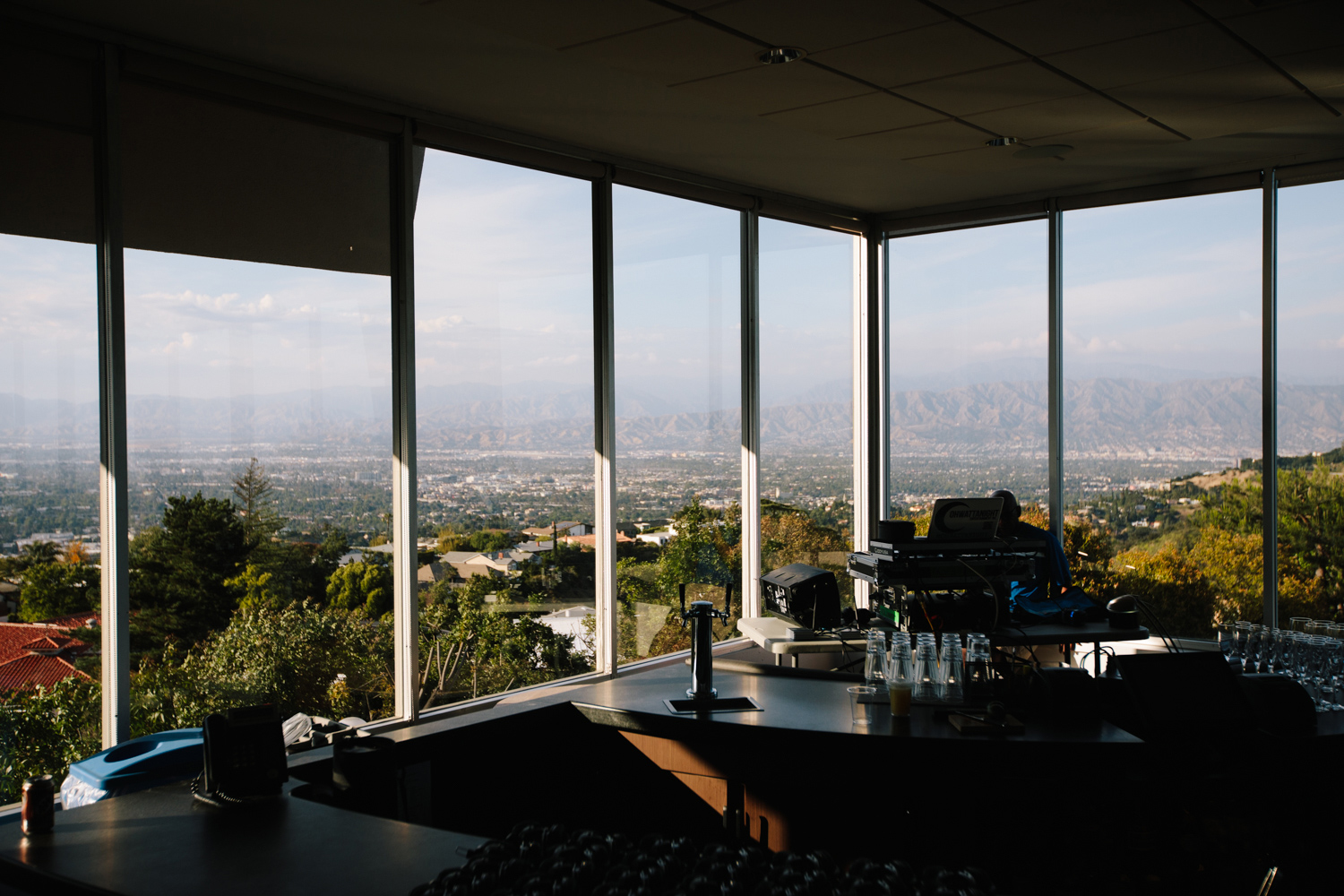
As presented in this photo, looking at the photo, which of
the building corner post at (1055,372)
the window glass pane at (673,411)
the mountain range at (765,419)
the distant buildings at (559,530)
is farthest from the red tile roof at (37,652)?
the building corner post at (1055,372)

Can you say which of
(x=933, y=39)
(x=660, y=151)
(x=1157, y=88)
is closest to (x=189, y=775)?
(x=933, y=39)

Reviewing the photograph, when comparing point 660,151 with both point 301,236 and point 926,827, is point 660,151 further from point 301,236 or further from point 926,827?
point 926,827

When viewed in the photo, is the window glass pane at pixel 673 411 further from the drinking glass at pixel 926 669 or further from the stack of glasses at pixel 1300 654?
the stack of glasses at pixel 1300 654

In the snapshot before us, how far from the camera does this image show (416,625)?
15.0 feet

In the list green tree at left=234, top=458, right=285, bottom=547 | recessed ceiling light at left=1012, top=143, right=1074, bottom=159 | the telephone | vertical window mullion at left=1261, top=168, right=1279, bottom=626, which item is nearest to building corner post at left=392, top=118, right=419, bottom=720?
green tree at left=234, top=458, right=285, bottom=547

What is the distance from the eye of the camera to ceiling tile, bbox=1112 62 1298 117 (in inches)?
142

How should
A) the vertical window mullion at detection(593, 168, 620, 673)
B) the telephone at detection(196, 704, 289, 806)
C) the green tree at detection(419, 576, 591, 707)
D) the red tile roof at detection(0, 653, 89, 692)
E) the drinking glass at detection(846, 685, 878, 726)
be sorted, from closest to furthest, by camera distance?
the telephone at detection(196, 704, 289, 806)
the drinking glass at detection(846, 685, 878, 726)
the red tile roof at detection(0, 653, 89, 692)
the green tree at detection(419, 576, 591, 707)
the vertical window mullion at detection(593, 168, 620, 673)

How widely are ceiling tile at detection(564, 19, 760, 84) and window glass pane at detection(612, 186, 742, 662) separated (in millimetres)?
1967

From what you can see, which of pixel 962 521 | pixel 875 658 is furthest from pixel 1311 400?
pixel 875 658

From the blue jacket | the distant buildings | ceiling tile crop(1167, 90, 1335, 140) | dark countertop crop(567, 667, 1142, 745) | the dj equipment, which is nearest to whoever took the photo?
dark countertop crop(567, 667, 1142, 745)

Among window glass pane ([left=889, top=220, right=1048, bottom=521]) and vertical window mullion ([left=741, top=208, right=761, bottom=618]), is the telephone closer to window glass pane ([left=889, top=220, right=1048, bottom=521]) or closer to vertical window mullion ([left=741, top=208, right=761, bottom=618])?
vertical window mullion ([left=741, top=208, right=761, bottom=618])

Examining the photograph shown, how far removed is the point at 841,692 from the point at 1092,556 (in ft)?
12.3

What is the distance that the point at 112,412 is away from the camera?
3633mm

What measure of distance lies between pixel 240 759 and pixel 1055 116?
3.93m
